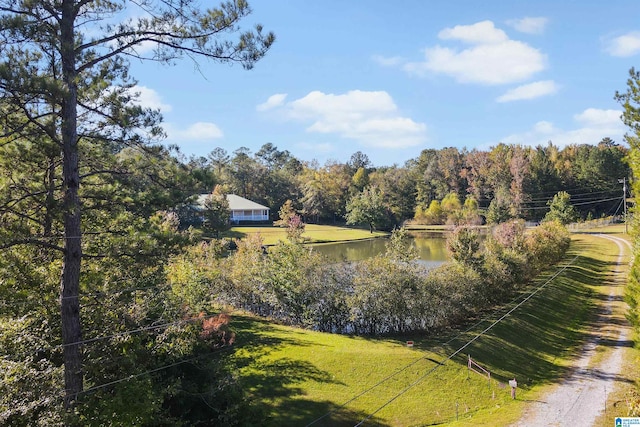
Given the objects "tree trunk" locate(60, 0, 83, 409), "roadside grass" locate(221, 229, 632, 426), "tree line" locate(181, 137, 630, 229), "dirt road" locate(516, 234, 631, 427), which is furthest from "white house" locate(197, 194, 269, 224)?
"tree trunk" locate(60, 0, 83, 409)

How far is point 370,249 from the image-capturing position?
168 ft

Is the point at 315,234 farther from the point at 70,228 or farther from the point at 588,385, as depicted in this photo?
the point at 70,228

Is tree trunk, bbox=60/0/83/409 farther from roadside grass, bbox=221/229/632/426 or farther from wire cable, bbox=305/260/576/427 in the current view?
wire cable, bbox=305/260/576/427

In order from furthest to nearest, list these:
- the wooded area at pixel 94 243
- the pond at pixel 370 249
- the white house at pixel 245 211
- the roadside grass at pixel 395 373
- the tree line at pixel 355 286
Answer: the white house at pixel 245 211
the pond at pixel 370 249
the tree line at pixel 355 286
the roadside grass at pixel 395 373
the wooded area at pixel 94 243

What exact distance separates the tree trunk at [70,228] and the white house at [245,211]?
59130 millimetres

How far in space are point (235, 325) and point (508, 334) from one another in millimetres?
11604

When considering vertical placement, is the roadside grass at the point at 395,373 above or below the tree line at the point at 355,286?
below

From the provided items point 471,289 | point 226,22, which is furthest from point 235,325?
point 226,22

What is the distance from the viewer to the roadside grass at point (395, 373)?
12.1m

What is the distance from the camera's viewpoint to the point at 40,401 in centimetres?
762

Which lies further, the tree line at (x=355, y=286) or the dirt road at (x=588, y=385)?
the tree line at (x=355, y=286)

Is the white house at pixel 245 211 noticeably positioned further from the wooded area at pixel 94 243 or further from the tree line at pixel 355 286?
the wooded area at pixel 94 243

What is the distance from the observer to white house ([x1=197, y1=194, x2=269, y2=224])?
68.2 meters

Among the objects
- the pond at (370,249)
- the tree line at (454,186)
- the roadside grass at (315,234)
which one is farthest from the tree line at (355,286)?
the tree line at (454,186)
